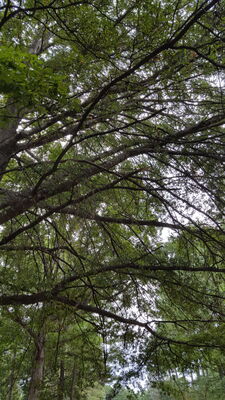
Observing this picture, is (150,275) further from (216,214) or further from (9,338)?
(9,338)

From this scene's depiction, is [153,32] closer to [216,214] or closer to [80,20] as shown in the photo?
[80,20]

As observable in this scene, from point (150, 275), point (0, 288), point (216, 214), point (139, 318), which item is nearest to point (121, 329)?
point (139, 318)

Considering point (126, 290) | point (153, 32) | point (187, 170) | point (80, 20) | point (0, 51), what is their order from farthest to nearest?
point (126, 290) < point (187, 170) < point (80, 20) < point (153, 32) < point (0, 51)

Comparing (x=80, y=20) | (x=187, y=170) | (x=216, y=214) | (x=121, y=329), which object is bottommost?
(x=121, y=329)

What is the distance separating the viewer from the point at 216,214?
11.3ft

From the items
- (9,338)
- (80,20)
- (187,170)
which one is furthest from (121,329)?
(80,20)

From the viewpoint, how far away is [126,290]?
12.2 ft

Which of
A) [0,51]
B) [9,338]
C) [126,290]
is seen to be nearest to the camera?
[0,51]

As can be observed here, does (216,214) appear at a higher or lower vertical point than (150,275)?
higher

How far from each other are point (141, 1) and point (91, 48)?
0.60 metres

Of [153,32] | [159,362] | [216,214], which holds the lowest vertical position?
[159,362]

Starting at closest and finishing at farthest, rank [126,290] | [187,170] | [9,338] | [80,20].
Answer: [80,20] → [187,170] → [126,290] → [9,338]

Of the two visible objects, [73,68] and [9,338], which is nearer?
[73,68]

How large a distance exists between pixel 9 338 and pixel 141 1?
5.74 metres
